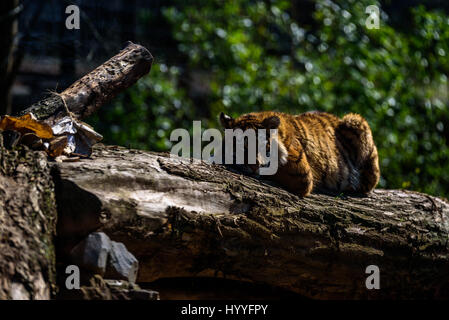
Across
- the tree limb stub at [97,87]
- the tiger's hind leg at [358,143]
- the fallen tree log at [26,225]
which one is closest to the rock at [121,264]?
the fallen tree log at [26,225]

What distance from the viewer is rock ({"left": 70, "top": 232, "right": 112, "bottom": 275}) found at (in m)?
3.06

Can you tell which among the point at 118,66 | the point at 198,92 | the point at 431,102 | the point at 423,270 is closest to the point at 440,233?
the point at 423,270

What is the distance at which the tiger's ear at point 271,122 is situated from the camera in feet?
14.8

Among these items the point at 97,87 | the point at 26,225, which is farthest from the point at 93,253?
the point at 97,87

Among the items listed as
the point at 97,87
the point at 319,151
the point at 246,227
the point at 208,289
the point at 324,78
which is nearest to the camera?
the point at 246,227

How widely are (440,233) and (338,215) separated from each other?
97 centimetres

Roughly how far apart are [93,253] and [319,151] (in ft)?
8.32

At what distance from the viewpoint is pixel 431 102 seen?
28.7ft

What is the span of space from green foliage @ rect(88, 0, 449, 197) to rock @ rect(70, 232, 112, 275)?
4764mm

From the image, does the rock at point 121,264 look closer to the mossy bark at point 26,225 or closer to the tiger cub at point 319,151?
the mossy bark at point 26,225

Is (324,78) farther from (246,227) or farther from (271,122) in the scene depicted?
(246,227)

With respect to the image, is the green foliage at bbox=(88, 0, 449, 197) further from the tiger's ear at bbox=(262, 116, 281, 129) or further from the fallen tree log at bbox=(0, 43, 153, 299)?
the fallen tree log at bbox=(0, 43, 153, 299)

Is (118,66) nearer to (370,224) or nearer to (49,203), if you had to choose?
(49,203)

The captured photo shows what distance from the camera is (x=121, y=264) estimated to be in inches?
124
